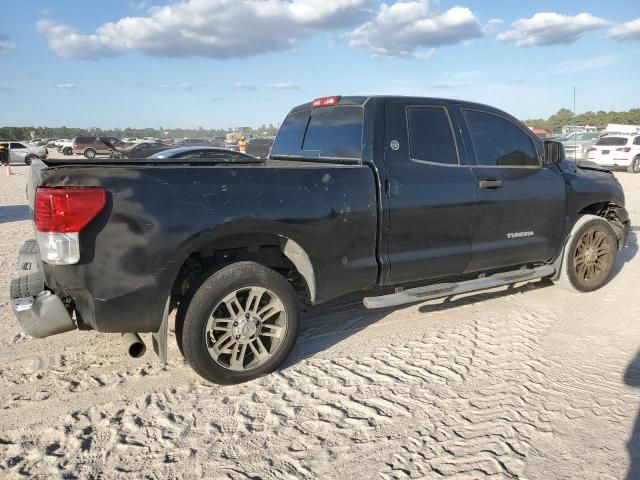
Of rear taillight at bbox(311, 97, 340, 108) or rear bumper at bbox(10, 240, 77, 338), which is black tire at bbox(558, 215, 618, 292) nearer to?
rear taillight at bbox(311, 97, 340, 108)

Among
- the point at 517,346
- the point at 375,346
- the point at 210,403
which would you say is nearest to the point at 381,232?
the point at 375,346

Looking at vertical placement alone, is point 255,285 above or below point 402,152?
below

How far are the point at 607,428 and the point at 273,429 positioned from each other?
1.94 meters

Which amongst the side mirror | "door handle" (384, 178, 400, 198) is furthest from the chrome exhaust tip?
the side mirror

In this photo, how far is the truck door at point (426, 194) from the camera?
13.2ft

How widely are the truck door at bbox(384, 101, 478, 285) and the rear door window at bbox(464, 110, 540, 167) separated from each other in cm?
27

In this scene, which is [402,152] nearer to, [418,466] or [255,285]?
[255,285]

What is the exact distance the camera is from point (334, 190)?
12.1ft

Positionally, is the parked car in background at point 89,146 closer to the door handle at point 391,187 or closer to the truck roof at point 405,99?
the truck roof at point 405,99

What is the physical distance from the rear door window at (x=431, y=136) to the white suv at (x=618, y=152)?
62.0 ft

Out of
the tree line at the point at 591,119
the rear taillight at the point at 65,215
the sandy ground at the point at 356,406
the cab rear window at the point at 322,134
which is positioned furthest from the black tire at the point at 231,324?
the tree line at the point at 591,119

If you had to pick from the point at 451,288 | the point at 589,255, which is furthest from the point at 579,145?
the point at 451,288

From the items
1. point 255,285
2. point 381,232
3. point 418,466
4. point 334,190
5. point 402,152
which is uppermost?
point 402,152

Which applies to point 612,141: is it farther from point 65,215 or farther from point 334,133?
point 65,215
